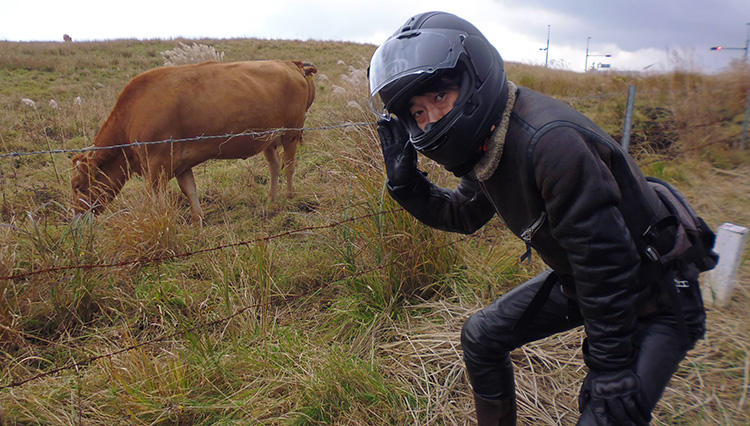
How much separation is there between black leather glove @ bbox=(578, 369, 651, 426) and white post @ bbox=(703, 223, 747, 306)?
224cm

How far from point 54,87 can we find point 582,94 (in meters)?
14.8

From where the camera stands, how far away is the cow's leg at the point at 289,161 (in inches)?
249

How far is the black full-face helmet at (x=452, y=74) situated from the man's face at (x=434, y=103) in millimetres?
32

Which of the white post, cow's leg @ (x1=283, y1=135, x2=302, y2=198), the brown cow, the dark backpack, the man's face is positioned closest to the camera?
the dark backpack

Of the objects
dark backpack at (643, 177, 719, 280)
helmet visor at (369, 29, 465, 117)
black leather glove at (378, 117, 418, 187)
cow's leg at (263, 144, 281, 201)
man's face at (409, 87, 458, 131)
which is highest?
helmet visor at (369, 29, 465, 117)

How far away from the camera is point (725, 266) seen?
314cm

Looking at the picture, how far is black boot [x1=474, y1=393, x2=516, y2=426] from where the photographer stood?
1.98m

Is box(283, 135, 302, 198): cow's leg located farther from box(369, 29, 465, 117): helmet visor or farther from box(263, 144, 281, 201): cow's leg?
box(369, 29, 465, 117): helmet visor

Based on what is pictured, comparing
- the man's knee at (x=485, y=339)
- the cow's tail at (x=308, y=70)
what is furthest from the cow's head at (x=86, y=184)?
the man's knee at (x=485, y=339)

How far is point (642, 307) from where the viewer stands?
1.55 meters

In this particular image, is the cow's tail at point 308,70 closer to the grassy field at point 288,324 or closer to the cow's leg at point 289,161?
the cow's leg at point 289,161

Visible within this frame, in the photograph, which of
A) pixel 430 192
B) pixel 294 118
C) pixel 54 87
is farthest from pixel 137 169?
pixel 54 87

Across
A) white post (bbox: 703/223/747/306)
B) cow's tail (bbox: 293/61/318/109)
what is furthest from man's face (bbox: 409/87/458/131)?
cow's tail (bbox: 293/61/318/109)

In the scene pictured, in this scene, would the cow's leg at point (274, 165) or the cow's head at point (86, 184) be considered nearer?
the cow's head at point (86, 184)
